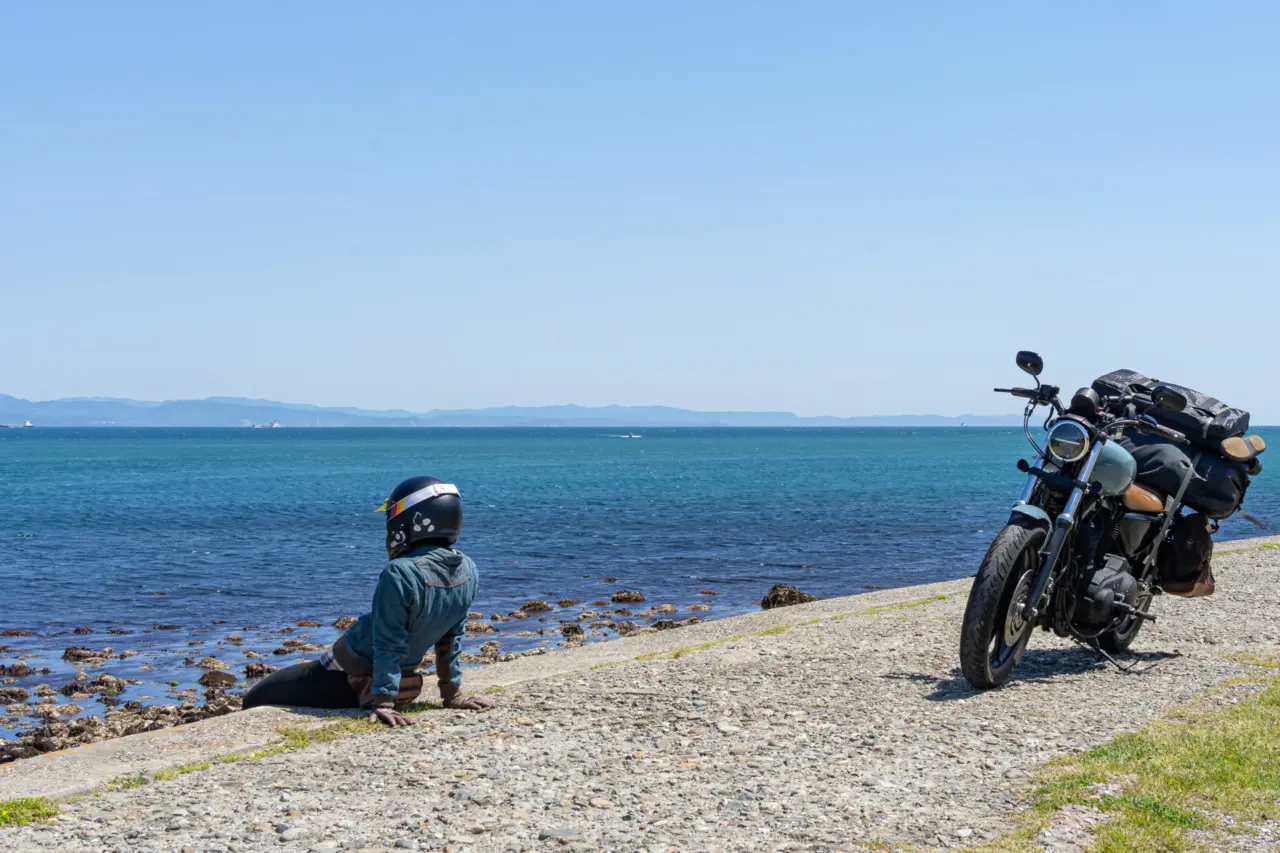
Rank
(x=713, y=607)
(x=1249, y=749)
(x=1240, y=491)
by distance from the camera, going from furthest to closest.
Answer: (x=713, y=607), (x=1240, y=491), (x=1249, y=749)

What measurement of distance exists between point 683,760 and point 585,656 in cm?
501

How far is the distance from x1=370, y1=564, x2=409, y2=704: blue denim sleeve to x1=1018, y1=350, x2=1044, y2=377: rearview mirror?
503cm

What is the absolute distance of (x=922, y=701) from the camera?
28.0 feet

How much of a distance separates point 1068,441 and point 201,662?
1461 cm

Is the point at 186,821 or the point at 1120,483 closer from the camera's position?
the point at 186,821

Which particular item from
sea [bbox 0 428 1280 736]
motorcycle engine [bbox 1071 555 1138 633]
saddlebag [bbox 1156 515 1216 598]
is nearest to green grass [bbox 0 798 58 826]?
motorcycle engine [bbox 1071 555 1138 633]

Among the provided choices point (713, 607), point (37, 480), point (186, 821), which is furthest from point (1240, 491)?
point (37, 480)

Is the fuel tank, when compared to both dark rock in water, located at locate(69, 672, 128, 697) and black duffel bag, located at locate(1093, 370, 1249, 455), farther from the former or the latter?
dark rock in water, located at locate(69, 672, 128, 697)

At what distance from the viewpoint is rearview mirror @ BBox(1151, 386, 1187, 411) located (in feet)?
30.8

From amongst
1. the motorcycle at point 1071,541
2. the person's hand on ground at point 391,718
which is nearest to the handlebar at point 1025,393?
the motorcycle at point 1071,541

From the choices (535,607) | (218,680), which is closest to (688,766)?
(218,680)

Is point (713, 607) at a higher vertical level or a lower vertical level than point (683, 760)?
lower

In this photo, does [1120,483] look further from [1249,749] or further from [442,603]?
[442,603]

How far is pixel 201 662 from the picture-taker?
18797mm
